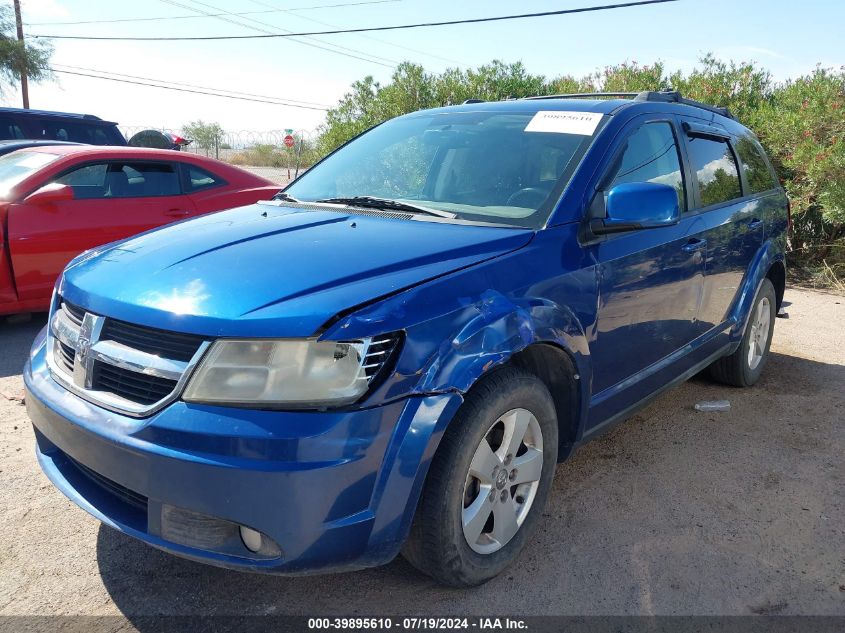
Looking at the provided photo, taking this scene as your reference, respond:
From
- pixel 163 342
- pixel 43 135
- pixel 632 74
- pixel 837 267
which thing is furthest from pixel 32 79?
pixel 163 342

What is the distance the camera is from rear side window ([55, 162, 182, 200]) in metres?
5.83

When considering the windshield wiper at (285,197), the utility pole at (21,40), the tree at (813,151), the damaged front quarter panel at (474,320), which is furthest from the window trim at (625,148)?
the utility pole at (21,40)

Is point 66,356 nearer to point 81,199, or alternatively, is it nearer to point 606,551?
point 606,551

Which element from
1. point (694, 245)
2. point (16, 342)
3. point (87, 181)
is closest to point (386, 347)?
point (694, 245)

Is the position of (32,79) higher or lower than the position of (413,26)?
lower

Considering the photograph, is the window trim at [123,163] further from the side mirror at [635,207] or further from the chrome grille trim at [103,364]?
the side mirror at [635,207]

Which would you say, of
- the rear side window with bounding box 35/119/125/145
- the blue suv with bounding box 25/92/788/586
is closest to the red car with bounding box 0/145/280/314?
the blue suv with bounding box 25/92/788/586

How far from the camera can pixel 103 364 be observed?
218cm

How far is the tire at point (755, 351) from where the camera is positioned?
4.57m

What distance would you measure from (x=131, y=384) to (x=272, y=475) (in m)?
0.56

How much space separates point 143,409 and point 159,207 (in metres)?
4.57

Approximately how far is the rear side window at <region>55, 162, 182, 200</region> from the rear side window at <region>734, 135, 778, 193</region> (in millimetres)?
4638

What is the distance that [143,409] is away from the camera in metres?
2.02

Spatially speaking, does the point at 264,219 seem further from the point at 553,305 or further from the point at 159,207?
the point at 159,207
